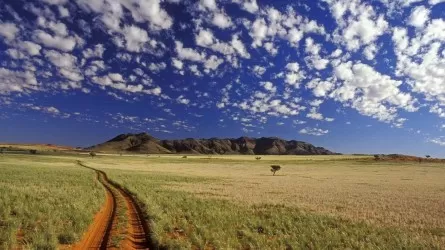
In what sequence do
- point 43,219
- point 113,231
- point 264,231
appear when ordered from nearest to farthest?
point 113,231
point 264,231
point 43,219

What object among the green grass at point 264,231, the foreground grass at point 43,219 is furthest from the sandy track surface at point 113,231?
the green grass at point 264,231

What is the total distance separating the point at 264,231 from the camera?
622 inches

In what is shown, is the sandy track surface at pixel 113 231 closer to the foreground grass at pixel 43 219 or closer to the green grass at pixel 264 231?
the foreground grass at pixel 43 219

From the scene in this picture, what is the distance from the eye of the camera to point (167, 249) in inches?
463

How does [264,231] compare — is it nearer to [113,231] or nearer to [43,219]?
[113,231]

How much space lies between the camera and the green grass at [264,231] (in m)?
13.2

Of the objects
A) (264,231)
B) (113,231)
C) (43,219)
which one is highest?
(43,219)

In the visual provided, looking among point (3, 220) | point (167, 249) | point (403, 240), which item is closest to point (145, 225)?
point (167, 249)

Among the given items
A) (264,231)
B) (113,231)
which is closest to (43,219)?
(113,231)

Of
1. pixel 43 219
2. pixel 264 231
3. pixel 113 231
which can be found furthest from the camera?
pixel 43 219

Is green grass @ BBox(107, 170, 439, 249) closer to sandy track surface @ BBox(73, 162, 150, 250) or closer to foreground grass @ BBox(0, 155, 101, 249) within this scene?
sandy track surface @ BBox(73, 162, 150, 250)

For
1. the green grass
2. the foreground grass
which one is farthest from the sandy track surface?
the green grass

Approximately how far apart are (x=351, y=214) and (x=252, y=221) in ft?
22.0

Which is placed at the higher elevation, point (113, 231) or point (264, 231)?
point (113, 231)
